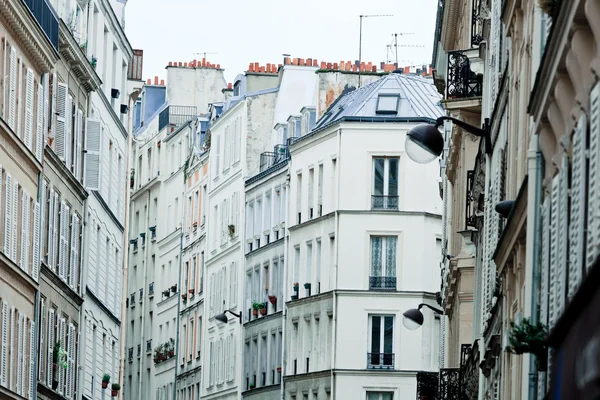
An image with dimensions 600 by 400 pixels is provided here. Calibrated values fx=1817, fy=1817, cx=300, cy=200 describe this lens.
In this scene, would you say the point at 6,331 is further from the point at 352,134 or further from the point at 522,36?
the point at 352,134

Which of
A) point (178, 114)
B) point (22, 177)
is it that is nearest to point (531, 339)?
point (22, 177)

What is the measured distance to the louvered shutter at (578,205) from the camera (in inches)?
529

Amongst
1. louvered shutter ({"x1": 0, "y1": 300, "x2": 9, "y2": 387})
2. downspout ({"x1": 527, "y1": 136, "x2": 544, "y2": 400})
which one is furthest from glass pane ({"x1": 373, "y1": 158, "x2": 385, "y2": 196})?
downspout ({"x1": 527, "y1": 136, "x2": 544, "y2": 400})

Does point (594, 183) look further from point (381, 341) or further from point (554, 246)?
point (381, 341)

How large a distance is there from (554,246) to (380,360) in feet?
168

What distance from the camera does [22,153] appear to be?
39312 mm

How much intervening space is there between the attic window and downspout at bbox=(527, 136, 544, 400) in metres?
50.3

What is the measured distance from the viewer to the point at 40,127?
138ft

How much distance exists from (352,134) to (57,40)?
84.4 ft

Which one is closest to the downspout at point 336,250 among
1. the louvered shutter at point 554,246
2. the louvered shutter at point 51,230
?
the louvered shutter at point 51,230

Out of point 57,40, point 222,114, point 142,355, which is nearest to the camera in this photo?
point 57,40

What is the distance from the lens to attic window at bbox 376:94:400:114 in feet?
226

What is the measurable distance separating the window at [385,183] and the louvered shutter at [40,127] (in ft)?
89.8

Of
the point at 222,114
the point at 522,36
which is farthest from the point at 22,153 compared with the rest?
the point at 222,114
